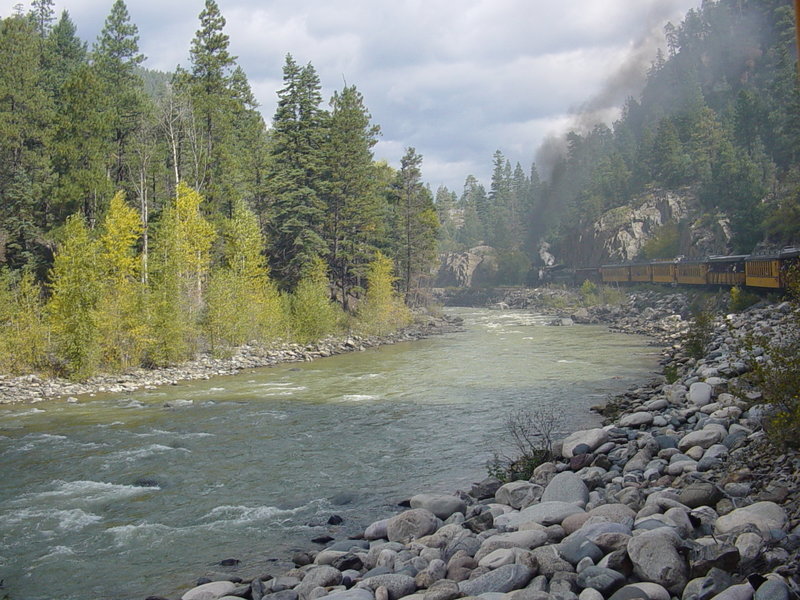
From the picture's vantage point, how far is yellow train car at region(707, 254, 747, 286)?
3650cm

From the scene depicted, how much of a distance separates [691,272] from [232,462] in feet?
143

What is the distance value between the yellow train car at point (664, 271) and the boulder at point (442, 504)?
48.6 meters

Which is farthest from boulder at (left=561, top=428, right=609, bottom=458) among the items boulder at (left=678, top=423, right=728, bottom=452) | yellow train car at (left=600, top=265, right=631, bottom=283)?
yellow train car at (left=600, top=265, right=631, bottom=283)

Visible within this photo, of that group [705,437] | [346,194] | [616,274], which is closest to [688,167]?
[616,274]

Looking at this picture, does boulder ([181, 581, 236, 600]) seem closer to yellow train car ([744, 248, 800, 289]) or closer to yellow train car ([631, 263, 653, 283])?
yellow train car ([744, 248, 800, 289])

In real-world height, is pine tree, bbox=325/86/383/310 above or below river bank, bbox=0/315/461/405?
above

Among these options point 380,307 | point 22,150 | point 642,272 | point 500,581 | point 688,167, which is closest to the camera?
point 500,581

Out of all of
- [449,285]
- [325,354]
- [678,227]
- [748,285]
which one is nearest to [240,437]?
[325,354]

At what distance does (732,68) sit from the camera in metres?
109

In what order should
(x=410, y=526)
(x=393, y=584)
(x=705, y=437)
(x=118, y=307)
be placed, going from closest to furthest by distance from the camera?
(x=393, y=584)
(x=410, y=526)
(x=705, y=437)
(x=118, y=307)

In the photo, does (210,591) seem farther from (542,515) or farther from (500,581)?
(542,515)

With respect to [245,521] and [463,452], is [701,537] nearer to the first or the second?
[245,521]

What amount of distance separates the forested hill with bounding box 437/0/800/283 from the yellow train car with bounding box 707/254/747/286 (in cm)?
431

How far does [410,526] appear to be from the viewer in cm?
791
